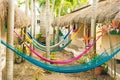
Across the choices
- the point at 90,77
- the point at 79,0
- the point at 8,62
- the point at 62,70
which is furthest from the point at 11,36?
the point at 79,0

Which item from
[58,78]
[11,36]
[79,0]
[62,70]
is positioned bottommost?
[58,78]

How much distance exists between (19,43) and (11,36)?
15.2ft

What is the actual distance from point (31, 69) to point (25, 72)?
1.54 ft

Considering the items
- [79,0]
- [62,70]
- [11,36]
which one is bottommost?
[62,70]

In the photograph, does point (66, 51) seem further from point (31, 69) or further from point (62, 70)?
point (62, 70)

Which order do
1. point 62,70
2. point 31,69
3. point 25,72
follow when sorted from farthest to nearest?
point 31,69 → point 25,72 → point 62,70

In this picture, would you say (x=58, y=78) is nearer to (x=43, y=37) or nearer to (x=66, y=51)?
(x=66, y=51)

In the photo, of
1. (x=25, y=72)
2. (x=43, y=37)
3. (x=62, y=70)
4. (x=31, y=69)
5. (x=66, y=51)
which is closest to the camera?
(x=62, y=70)

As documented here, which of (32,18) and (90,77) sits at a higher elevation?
(32,18)

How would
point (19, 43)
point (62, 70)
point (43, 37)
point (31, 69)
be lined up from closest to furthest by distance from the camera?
point (62, 70) → point (31, 69) → point (19, 43) → point (43, 37)

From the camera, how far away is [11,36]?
164 inches

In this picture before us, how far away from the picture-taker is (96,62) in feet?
14.3

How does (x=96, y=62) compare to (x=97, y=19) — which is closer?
(x=96, y=62)

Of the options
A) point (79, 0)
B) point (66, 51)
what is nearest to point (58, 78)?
point (66, 51)
